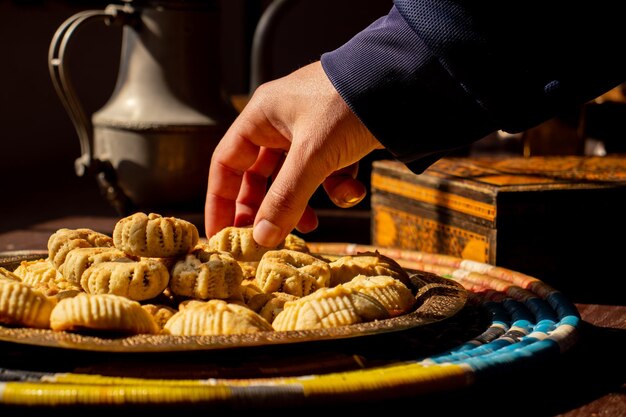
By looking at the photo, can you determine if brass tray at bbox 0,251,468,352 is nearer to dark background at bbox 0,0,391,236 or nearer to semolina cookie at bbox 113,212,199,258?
semolina cookie at bbox 113,212,199,258

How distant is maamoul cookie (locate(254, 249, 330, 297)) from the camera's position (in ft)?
2.94

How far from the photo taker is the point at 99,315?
719mm

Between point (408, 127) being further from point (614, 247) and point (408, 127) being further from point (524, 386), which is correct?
point (614, 247)

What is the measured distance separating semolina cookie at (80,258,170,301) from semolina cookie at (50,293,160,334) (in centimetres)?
7

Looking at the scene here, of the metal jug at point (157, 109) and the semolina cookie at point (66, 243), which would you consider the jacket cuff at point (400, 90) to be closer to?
the semolina cookie at point (66, 243)

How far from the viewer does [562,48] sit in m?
0.87

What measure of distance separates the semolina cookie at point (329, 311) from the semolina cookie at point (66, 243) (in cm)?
24

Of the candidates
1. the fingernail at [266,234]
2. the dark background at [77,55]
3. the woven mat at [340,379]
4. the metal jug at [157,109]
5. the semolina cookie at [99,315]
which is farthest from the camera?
the dark background at [77,55]

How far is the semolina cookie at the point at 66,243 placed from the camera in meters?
0.92

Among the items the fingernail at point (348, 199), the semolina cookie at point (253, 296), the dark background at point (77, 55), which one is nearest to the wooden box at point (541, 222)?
the fingernail at point (348, 199)

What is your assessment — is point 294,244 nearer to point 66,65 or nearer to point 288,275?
point 288,275

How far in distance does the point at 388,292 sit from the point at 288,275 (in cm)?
10

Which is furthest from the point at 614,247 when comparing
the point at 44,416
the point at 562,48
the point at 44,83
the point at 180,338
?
the point at 44,83

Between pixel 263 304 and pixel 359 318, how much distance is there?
0.38 feet
